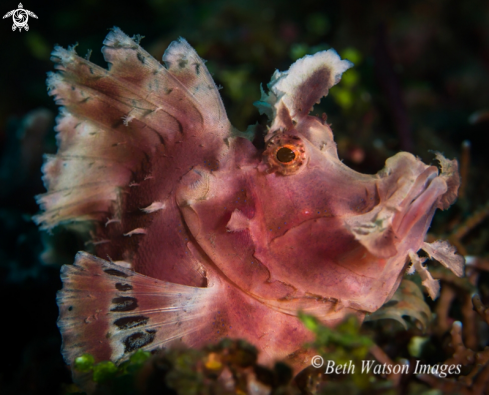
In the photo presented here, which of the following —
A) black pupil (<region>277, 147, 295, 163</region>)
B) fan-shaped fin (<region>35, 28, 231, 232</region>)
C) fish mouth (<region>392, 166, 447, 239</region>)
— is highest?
fan-shaped fin (<region>35, 28, 231, 232</region>)

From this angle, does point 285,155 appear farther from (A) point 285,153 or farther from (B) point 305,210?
(B) point 305,210

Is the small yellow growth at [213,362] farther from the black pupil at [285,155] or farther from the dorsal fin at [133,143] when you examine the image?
the black pupil at [285,155]

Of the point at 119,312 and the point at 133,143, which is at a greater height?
the point at 133,143

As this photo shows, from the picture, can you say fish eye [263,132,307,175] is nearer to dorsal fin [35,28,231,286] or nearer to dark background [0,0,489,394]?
dorsal fin [35,28,231,286]

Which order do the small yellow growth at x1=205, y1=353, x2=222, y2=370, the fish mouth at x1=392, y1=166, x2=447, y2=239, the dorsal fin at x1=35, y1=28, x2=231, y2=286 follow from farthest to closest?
the dorsal fin at x1=35, y1=28, x2=231, y2=286, the fish mouth at x1=392, y1=166, x2=447, y2=239, the small yellow growth at x1=205, y1=353, x2=222, y2=370

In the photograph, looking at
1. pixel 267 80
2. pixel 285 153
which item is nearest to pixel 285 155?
pixel 285 153

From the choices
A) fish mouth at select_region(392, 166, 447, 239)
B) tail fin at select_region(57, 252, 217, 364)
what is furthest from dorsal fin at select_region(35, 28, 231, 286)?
fish mouth at select_region(392, 166, 447, 239)

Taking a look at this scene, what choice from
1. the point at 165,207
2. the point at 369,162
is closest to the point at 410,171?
the point at 165,207
